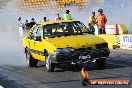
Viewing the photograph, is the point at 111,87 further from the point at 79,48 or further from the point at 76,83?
the point at 79,48

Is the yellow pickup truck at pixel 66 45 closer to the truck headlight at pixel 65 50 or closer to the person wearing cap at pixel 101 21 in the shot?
the truck headlight at pixel 65 50

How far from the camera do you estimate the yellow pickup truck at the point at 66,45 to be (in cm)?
1266

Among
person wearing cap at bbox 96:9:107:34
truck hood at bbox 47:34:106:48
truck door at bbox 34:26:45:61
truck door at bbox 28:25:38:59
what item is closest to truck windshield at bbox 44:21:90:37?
truck door at bbox 34:26:45:61

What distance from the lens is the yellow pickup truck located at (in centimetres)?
1266

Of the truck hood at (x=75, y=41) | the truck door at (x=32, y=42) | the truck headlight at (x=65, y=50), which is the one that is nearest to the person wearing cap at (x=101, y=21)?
the truck door at (x=32, y=42)

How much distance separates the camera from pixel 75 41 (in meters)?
12.8

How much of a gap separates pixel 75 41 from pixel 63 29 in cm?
128

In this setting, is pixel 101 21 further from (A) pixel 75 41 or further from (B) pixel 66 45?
(B) pixel 66 45

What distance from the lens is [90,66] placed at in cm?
1401

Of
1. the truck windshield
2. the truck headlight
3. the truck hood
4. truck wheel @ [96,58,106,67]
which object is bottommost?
truck wheel @ [96,58,106,67]

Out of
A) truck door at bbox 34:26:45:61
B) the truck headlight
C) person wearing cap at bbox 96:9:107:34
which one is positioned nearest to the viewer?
the truck headlight

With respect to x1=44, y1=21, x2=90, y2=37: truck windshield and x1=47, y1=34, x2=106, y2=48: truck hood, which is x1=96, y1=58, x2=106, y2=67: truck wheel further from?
x1=44, y1=21, x2=90, y2=37: truck windshield

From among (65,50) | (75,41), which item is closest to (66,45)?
(65,50)

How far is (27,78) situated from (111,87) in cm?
324
